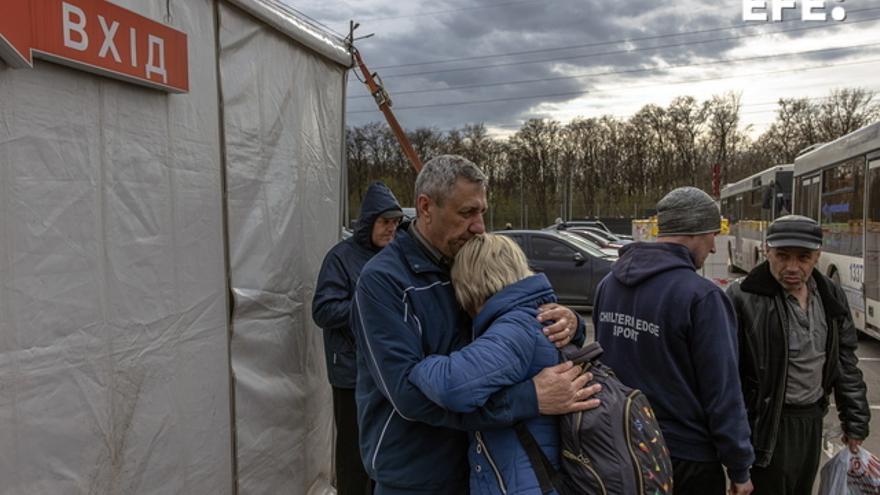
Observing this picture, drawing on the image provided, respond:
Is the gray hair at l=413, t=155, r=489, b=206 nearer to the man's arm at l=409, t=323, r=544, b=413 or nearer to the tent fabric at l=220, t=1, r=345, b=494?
the man's arm at l=409, t=323, r=544, b=413

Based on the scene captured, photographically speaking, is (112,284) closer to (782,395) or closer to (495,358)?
(495,358)

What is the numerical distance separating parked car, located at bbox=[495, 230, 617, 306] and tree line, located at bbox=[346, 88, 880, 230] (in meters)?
42.7

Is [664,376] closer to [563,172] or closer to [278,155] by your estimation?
[278,155]

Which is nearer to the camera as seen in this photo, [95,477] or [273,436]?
[95,477]

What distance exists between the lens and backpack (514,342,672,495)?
1638mm

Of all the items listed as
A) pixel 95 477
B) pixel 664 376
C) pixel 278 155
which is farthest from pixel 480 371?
pixel 278 155

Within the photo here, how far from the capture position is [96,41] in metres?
2.14

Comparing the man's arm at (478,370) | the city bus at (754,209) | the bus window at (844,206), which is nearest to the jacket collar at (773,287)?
the man's arm at (478,370)

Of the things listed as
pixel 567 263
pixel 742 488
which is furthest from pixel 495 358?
pixel 567 263

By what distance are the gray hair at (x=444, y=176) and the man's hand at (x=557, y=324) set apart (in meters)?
0.43

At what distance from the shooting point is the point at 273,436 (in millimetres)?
3318

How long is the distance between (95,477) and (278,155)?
1.83 meters

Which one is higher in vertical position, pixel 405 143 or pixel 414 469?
pixel 405 143

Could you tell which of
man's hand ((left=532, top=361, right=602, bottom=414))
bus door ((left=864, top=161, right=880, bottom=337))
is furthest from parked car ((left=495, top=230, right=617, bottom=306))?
man's hand ((left=532, top=361, right=602, bottom=414))
